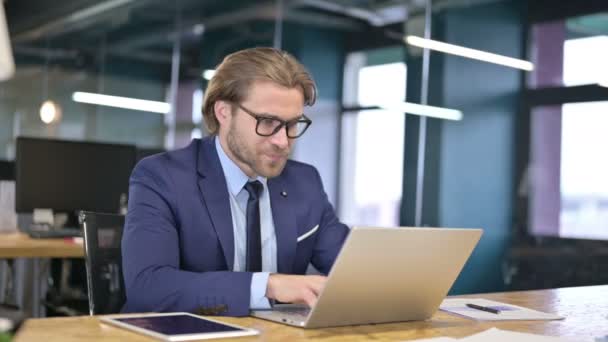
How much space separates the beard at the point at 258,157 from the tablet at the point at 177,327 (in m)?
0.64

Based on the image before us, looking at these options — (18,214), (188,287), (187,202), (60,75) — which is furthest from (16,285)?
(60,75)

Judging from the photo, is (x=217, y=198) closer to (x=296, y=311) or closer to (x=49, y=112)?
(x=296, y=311)

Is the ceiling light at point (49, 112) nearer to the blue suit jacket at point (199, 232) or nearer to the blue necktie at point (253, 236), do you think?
the blue suit jacket at point (199, 232)

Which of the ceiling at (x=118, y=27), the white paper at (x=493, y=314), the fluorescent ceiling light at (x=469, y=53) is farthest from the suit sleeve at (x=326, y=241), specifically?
the ceiling at (x=118, y=27)

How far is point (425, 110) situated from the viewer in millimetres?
6094

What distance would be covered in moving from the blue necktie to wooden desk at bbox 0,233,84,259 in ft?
5.58

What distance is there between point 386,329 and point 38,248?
237 centimetres

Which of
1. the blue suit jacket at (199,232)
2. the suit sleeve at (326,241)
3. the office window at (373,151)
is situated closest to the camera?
the blue suit jacket at (199,232)

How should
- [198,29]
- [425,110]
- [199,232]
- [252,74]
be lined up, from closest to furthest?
[199,232] < [252,74] < [425,110] < [198,29]

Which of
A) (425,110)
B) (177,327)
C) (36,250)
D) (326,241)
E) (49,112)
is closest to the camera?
(177,327)

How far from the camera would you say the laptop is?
5.15 feet

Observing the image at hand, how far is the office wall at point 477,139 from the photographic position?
572 centimetres

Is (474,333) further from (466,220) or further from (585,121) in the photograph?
(466,220)

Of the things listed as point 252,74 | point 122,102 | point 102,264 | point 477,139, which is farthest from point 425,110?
point 102,264
